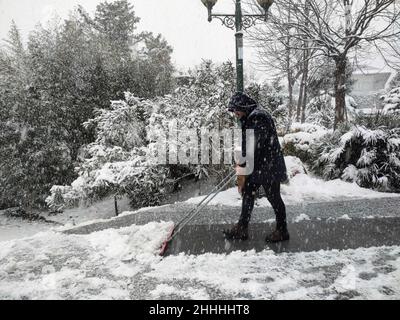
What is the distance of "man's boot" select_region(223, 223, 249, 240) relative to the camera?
424 centimetres

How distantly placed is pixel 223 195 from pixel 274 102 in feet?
14.4

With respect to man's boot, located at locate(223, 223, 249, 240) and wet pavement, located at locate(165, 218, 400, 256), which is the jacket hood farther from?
wet pavement, located at locate(165, 218, 400, 256)

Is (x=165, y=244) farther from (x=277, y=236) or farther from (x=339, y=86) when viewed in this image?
(x=339, y=86)

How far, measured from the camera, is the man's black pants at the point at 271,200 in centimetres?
395

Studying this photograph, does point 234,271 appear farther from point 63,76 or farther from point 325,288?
point 63,76

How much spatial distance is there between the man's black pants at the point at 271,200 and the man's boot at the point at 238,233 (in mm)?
65

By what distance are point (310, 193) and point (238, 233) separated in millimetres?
2770

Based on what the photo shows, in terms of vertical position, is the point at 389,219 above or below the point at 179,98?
below

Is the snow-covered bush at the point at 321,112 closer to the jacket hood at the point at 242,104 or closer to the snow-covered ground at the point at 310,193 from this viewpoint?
the snow-covered ground at the point at 310,193

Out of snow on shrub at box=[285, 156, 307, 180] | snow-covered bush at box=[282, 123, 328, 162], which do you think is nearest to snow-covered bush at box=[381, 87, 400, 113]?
snow-covered bush at box=[282, 123, 328, 162]

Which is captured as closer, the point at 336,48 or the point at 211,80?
the point at 211,80

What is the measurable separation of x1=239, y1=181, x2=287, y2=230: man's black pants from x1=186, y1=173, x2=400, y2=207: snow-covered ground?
179 cm

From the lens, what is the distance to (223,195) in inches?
257
